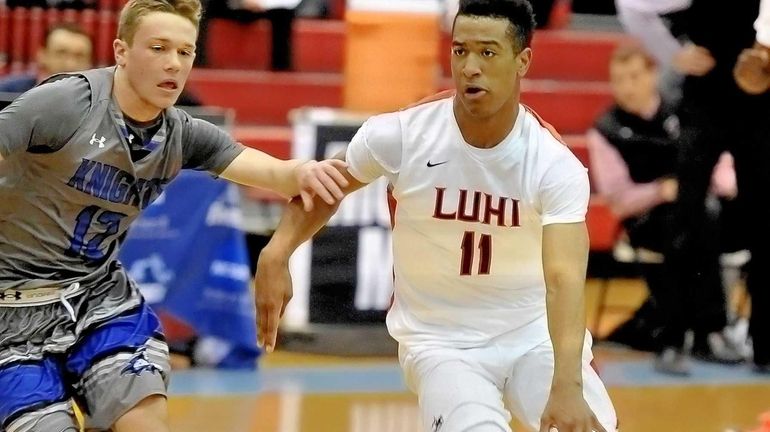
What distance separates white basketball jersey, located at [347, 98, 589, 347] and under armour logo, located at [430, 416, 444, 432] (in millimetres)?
280

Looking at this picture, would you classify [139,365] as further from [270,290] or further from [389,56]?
[389,56]

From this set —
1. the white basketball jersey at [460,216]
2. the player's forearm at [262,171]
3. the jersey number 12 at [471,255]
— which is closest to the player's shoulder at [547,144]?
the white basketball jersey at [460,216]

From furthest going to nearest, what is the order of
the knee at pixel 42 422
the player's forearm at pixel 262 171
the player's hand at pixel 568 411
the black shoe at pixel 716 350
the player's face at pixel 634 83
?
the player's face at pixel 634 83 < the black shoe at pixel 716 350 < the player's forearm at pixel 262 171 < the knee at pixel 42 422 < the player's hand at pixel 568 411

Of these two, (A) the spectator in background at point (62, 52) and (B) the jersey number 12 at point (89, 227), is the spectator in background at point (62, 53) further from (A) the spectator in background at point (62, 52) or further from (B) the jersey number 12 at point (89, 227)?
(B) the jersey number 12 at point (89, 227)

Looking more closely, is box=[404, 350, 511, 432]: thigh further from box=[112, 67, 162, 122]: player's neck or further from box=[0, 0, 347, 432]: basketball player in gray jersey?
box=[112, 67, 162, 122]: player's neck

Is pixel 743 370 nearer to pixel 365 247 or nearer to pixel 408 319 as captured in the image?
pixel 365 247

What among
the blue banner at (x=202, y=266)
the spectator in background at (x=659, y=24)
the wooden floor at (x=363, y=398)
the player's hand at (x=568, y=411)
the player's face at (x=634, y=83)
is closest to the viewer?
the player's hand at (x=568, y=411)

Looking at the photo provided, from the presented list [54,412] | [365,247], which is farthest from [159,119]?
[365,247]

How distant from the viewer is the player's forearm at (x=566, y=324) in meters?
3.37

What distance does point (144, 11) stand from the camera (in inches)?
148

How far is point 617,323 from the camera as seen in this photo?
7.79 meters

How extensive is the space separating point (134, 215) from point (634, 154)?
13.6 feet

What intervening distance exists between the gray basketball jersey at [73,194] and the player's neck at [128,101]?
1.0 inches

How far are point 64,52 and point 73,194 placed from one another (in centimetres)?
289
